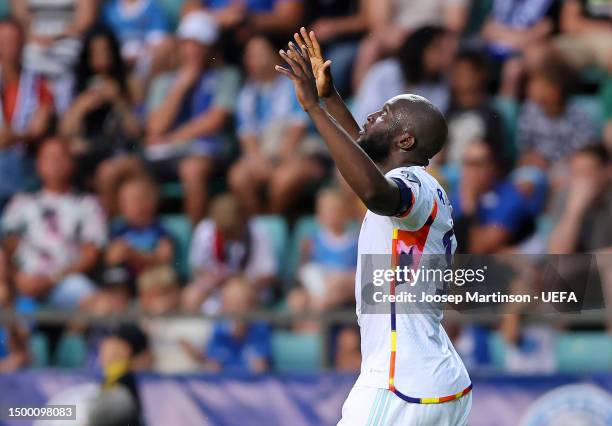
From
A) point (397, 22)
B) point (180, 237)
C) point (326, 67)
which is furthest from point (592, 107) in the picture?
point (326, 67)

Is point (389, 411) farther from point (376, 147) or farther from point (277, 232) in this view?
point (277, 232)

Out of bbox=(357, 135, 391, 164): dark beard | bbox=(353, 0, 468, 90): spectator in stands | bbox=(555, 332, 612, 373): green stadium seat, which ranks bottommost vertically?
bbox=(555, 332, 612, 373): green stadium seat

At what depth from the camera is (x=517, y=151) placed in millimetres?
8391

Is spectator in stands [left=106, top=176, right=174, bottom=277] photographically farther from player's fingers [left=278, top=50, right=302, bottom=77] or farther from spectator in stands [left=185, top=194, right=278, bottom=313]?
player's fingers [left=278, top=50, right=302, bottom=77]

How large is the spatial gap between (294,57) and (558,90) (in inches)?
188

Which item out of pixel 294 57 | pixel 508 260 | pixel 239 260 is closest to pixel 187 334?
pixel 239 260

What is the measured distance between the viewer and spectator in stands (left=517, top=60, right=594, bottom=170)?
8.28 meters

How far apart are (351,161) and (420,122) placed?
64 centimetres

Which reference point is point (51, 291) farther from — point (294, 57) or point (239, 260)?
point (294, 57)

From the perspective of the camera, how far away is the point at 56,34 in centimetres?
995

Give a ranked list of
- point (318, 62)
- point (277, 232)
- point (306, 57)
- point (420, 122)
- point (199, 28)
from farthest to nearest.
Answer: point (199, 28) → point (277, 232) → point (318, 62) → point (420, 122) → point (306, 57)

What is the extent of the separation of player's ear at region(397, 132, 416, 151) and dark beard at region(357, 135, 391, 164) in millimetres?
65

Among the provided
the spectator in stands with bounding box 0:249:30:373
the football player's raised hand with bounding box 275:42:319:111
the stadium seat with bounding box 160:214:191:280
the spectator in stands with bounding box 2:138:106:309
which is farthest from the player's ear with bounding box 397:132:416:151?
the spectator in stands with bounding box 2:138:106:309

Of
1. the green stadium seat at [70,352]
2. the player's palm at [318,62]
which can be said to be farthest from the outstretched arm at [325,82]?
the green stadium seat at [70,352]
